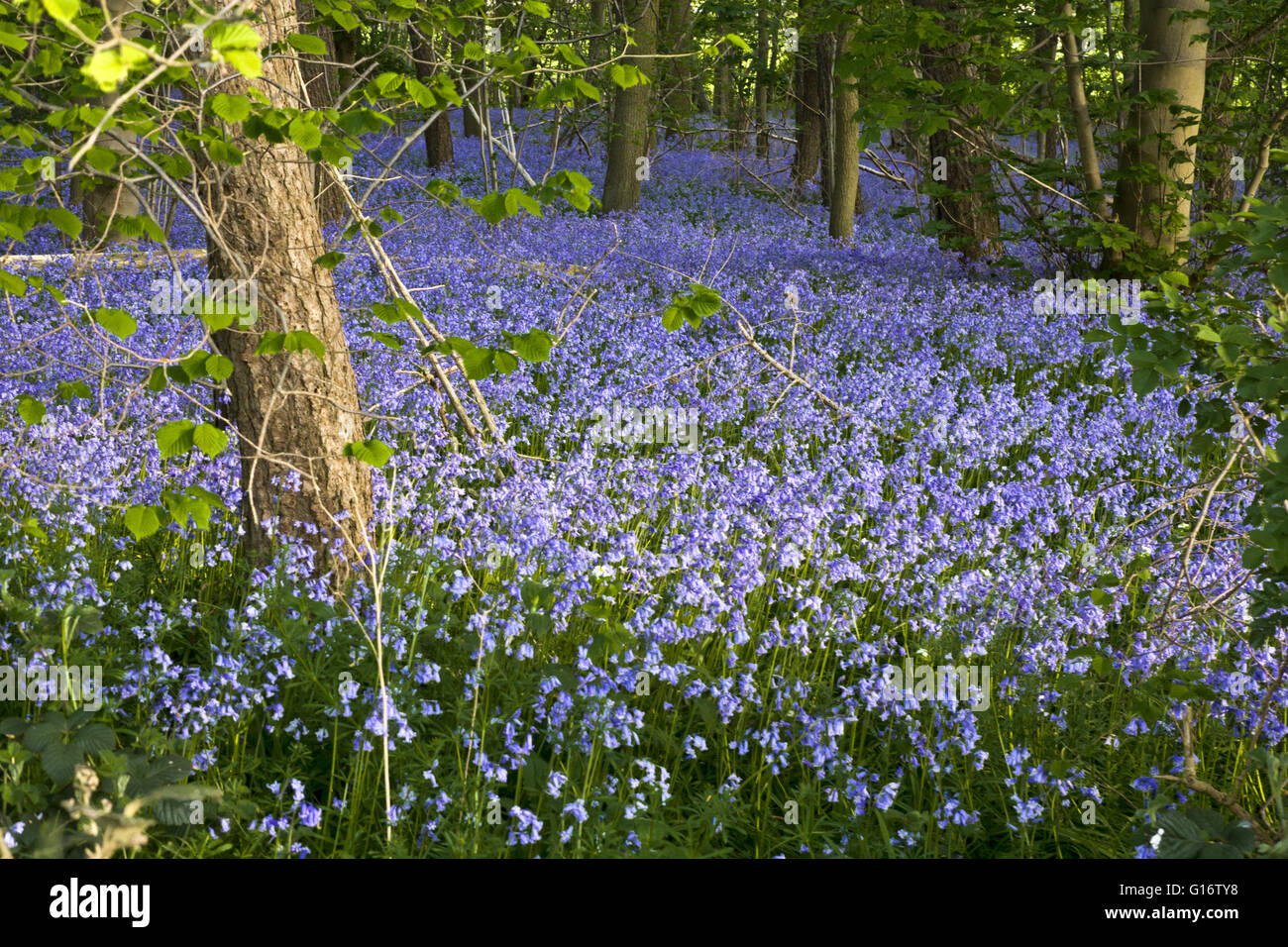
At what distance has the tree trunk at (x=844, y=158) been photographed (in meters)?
13.5

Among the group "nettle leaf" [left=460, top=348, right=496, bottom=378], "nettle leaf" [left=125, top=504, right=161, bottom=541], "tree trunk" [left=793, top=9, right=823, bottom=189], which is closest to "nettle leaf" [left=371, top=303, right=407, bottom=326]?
"nettle leaf" [left=460, top=348, right=496, bottom=378]

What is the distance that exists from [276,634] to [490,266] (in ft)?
26.7

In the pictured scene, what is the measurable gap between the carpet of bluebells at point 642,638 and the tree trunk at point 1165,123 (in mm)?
3657

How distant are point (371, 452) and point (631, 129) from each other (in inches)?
569

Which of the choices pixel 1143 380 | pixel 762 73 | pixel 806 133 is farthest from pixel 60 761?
Answer: pixel 762 73

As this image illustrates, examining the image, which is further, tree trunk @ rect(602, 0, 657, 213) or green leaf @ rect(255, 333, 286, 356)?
tree trunk @ rect(602, 0, 657, 213)

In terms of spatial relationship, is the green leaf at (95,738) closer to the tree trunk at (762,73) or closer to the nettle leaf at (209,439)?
the nettle leaf at (209,439)

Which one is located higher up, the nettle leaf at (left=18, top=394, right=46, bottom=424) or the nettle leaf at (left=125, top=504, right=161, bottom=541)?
the nettle leaf at (left=18, top=394, right=46, bottom=424)

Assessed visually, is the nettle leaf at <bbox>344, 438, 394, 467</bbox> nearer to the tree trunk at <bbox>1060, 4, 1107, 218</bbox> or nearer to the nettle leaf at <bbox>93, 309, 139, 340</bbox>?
the nettle leaf at <bbox>93, 309, 139, 340</bbox>

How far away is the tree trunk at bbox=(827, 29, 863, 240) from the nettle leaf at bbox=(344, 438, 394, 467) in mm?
11348

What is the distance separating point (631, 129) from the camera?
53.5ft

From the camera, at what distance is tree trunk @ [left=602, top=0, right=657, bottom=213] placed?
51.0ft

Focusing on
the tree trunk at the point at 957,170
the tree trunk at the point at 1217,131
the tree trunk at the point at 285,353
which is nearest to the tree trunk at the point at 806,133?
the tree trunk at the point at 957,170

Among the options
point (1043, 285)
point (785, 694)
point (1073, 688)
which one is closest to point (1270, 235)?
point (1073, 688)
